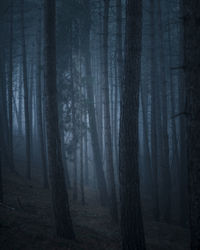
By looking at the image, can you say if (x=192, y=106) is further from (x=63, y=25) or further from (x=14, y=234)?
(x=63, y=25)

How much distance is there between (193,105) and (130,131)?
200cm

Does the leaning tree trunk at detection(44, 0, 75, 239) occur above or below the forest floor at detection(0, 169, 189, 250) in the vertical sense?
above

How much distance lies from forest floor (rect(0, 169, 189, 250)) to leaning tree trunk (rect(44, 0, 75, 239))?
695 mm

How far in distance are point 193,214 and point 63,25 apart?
1470cm

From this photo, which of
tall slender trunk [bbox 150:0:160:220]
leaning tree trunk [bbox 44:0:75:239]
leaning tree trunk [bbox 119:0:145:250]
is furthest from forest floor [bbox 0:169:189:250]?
leaning tree trunk [bbox 119:0:145:250]

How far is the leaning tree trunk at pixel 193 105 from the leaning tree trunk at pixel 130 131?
1.73 metres

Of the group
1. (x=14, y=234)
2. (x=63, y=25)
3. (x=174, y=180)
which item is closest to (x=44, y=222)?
(x=14, y=234)

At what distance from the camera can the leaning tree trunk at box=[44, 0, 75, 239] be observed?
7453 millimetres

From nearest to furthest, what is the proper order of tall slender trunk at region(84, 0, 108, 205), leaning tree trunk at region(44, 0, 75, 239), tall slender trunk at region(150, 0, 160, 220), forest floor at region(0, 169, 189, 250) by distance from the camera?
forest floor at region(0, 169, 189, 250) < leaning tree trunk at region(44, 0, 75, 239) < tall slender trunk at region(150, 0, 160, 220) < tall slender trunk at region(84, 0, 108, 205)

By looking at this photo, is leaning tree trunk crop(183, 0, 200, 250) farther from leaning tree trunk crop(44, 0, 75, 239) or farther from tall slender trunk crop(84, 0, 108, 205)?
tall slender trunk crop(84, 0, 108, 205)

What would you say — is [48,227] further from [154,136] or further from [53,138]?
[154,136]

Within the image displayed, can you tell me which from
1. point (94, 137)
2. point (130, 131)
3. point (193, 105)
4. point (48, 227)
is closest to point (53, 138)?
point (130, 131)

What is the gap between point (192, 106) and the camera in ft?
15.4

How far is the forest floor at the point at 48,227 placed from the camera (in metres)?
6.88
